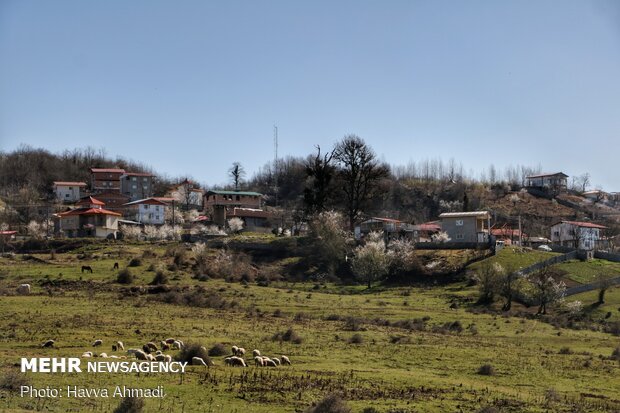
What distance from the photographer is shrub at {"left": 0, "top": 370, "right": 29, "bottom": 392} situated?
75.9 feet

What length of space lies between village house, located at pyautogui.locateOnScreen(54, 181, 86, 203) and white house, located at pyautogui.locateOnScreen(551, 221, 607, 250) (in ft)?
287

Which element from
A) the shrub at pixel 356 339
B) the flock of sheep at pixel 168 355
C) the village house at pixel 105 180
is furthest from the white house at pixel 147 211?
the flock of sheep at pixel 168 355

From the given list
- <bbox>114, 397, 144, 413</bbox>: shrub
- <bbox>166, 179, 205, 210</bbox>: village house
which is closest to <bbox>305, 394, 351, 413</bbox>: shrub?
<bbox>114, 397, 144, 413</bbox>: shrub

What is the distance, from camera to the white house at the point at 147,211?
125m

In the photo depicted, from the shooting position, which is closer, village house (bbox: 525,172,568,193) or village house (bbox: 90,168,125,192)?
village house (bbox: 90,168,125,192)

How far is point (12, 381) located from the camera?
76.7ft

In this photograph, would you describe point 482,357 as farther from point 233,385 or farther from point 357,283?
point 357,283

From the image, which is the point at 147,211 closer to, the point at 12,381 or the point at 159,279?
the point at 159,279

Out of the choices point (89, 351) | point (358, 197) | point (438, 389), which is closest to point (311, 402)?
point (438, 389)

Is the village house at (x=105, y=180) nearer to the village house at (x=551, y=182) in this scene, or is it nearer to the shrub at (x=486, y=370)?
the village house at (x=551, y=182)

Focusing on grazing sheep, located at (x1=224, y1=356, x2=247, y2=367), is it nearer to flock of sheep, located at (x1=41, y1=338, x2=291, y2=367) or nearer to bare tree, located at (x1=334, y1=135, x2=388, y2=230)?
flock of sheep, located at (x1=41, y1=338, x2=291, y2=367)

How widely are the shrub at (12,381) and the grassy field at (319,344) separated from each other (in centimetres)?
35

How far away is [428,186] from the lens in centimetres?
18375

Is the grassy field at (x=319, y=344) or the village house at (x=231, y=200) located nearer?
the grassy field at (x=319, y=344)
